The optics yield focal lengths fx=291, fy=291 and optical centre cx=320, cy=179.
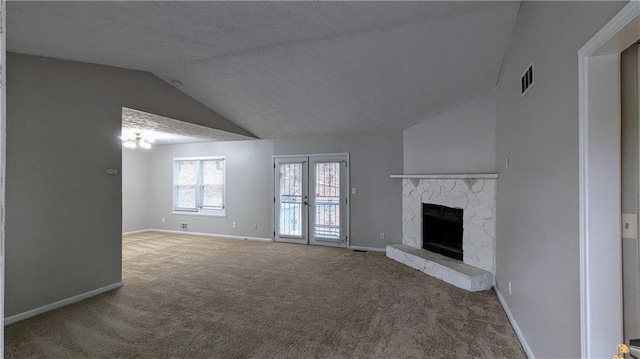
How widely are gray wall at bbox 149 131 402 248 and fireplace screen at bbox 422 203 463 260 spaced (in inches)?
24.5

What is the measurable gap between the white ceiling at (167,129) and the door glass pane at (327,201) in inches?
73.6

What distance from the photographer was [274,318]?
2885 mm

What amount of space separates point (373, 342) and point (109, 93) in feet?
13.7

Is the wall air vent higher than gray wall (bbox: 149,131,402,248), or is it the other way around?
the wall air vent

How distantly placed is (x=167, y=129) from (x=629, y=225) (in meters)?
5.93

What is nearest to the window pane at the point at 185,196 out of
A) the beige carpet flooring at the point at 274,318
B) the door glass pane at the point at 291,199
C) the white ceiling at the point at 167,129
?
the white ceiling at the point at 167,129

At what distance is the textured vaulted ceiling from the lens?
2441mm

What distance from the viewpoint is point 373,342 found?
246cm

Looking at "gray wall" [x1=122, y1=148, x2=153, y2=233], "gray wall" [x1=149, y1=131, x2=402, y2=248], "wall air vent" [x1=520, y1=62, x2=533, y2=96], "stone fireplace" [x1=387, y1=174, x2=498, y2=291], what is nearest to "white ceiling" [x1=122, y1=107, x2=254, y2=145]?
"gray wall" [x1=149, y1=131, x2=402, y2=248]

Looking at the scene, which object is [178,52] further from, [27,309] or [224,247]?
[224,247]

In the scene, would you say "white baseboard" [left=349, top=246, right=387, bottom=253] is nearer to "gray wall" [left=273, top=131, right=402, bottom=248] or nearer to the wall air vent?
"gray wall" [left=273, top=131, right=402, bottom=248]

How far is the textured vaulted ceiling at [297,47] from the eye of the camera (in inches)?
96.1

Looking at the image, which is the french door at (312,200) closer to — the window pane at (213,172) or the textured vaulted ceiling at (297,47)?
the textured vaulted ceiling at (297,47)

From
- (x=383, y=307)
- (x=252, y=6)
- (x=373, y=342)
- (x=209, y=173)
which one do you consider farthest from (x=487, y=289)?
(x=209, y=173)
